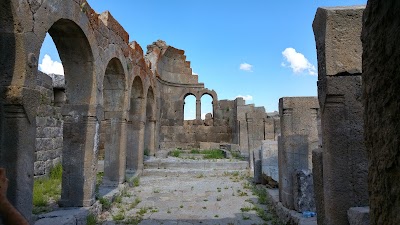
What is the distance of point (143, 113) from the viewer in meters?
9.45

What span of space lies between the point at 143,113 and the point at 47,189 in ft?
12.3

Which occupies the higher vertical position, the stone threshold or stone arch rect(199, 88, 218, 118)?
stone arch rect(199, 88, 218, 118)

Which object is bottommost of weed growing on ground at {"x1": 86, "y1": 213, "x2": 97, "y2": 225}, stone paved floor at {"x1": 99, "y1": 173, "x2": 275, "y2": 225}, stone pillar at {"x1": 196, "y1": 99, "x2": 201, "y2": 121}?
stone paved floor at {"x1": 99, "y1": 173, "x2": 275, "y2": 225}

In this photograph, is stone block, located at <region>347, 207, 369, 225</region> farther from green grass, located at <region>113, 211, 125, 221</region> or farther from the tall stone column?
green grass, located at <region>113, 211, 125, 221</region>

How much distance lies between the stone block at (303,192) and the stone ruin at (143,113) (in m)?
0.01

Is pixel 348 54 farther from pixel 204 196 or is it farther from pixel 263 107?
pixel 263 107

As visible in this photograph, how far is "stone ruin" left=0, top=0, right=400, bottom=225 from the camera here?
46.2 inches

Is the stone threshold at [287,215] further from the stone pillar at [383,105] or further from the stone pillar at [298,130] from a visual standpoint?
the stone pillar at [383,105]

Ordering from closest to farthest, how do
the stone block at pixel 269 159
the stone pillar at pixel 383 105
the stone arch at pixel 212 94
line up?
the stone pillar at pixel 383 105, the stone block at pixel 269 159, the stone arch at pixel 212 94

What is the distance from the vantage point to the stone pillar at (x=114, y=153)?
742cm

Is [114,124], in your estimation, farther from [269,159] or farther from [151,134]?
[151,134]

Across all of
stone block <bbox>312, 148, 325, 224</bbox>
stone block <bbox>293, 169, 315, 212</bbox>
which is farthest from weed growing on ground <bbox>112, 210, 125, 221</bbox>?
stone block <bbox>312, 148, 325, 224</bbox>

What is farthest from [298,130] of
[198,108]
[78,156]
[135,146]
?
[198,108]

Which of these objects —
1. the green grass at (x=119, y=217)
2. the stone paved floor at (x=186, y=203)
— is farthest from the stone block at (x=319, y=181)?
the green grass at (x=119, y=217)
